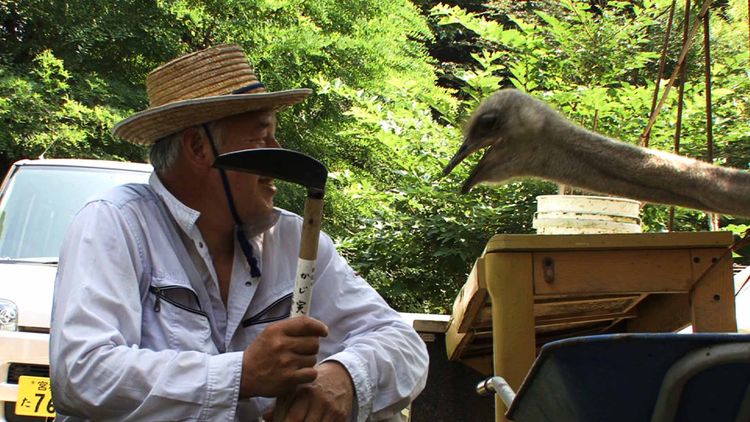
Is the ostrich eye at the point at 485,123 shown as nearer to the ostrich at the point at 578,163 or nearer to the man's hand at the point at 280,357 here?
the ostrich at the point at 578,163

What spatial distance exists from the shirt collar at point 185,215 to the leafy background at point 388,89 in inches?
135

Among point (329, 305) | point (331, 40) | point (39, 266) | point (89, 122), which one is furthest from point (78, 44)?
point (329, 305)

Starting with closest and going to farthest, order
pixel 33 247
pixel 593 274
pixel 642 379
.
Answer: pixel 642 379, pixel 593 274, pixel 33 247

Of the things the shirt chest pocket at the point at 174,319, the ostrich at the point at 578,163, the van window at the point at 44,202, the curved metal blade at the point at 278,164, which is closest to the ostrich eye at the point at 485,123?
the ostrich at the point at 578,163

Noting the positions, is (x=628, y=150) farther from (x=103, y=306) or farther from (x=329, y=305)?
(x=103, y=306)

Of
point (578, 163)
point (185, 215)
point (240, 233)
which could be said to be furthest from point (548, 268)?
point (185, 215)

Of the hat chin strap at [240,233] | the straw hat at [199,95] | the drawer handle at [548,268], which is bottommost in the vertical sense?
the drawer handle at [548,268]

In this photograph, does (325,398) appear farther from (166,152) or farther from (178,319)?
(166,152)

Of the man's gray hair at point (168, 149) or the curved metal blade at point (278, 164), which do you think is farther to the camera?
the man's gray hair at point (168, 149)

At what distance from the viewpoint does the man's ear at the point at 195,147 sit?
8.77ft

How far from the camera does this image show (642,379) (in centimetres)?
136

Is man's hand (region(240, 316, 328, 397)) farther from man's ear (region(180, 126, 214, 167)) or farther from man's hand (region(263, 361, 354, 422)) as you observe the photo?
man's ear (region(180, 126, 214, 167))

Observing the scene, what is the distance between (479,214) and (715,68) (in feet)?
9.61

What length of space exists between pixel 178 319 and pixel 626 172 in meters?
1.49
